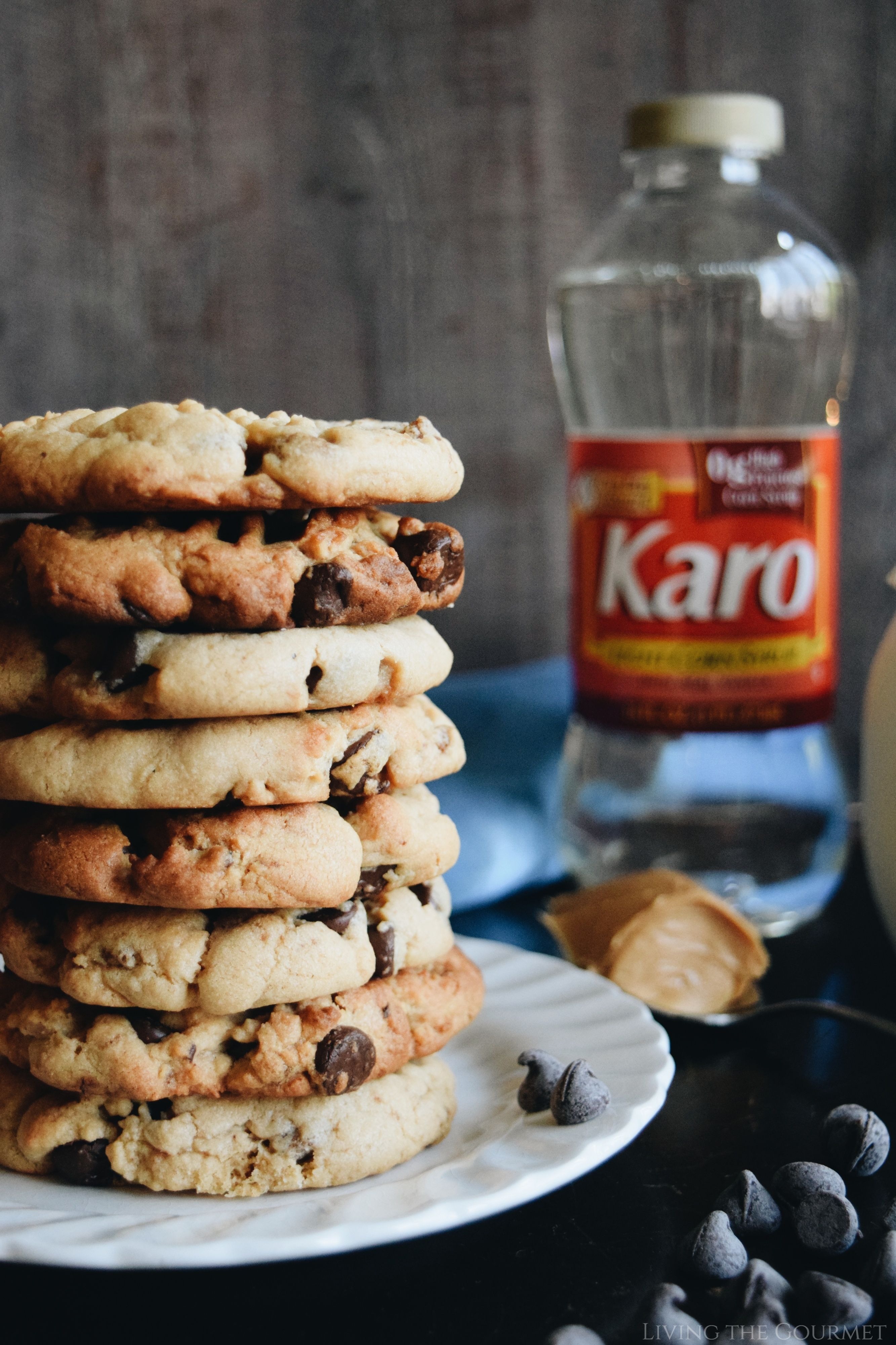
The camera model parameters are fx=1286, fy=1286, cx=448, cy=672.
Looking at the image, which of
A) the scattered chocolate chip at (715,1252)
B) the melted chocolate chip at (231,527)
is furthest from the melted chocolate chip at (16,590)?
the scattered chocolate chip at (715,1252)

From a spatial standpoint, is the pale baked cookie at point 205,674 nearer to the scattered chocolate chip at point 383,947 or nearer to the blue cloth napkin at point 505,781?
the scattered chocolate chip at point 383,947

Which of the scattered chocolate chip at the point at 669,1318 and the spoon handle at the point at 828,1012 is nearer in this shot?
the scattered chocolate chip at the point at 669,1318

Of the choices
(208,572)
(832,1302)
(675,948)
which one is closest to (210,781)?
(208,572)

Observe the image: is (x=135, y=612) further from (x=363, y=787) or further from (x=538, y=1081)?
(x=538, y=1081)

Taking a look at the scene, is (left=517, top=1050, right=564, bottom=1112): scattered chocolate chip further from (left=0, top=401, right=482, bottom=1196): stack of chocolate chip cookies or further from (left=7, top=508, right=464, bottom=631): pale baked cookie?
(left=7, top=508, right=464, bottom=631): pale baked cookie

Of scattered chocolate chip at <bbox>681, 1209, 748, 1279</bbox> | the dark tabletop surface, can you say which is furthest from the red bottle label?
scattered chocolate chip at <bbox>681, 1209, 748, 1279</bbox>

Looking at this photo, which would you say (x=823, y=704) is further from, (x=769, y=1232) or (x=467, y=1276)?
(x=467, y=1276)
